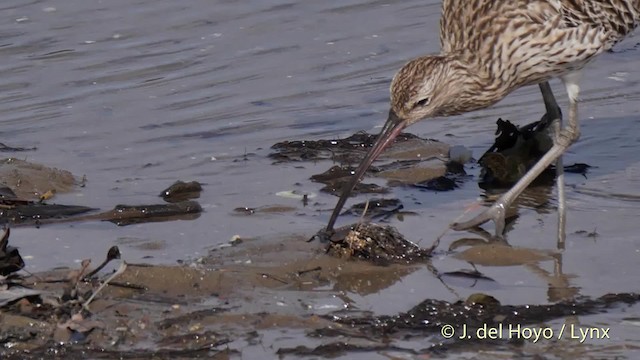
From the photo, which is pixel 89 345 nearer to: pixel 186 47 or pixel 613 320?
pixel 613 320

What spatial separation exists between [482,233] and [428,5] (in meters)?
5.55

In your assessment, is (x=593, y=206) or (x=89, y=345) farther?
(x=593, y=206)

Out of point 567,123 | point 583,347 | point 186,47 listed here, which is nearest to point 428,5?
point 186,47

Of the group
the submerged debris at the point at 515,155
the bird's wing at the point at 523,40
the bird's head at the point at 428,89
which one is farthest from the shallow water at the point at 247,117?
the bird's wing at the point at 523,40

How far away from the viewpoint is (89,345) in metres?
6.08

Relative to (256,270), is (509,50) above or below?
above

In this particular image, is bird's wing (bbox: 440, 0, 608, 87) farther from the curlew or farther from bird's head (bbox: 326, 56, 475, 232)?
bird's head (bbox: 326, 56, 475, 232)

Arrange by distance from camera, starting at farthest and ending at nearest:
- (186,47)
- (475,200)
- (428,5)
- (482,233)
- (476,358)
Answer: (428,5) < (186,47) < (475,200) < (482,233) < (476,358)

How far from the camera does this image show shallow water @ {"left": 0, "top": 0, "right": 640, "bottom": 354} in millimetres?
7797

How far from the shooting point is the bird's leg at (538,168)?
8195mm

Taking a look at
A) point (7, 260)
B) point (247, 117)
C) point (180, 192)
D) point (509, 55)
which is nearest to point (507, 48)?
point (509, 55)

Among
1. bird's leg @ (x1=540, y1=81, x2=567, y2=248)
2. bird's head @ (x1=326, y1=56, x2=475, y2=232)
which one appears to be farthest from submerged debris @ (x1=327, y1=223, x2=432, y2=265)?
bird's leg @ (x1=540, y1=81, x2=567, y2=248)

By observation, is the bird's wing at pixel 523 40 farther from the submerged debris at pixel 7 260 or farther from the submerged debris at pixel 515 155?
the submerged debris at pixel 7 260

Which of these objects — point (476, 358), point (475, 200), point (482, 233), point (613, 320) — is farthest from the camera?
point (475, 200)
